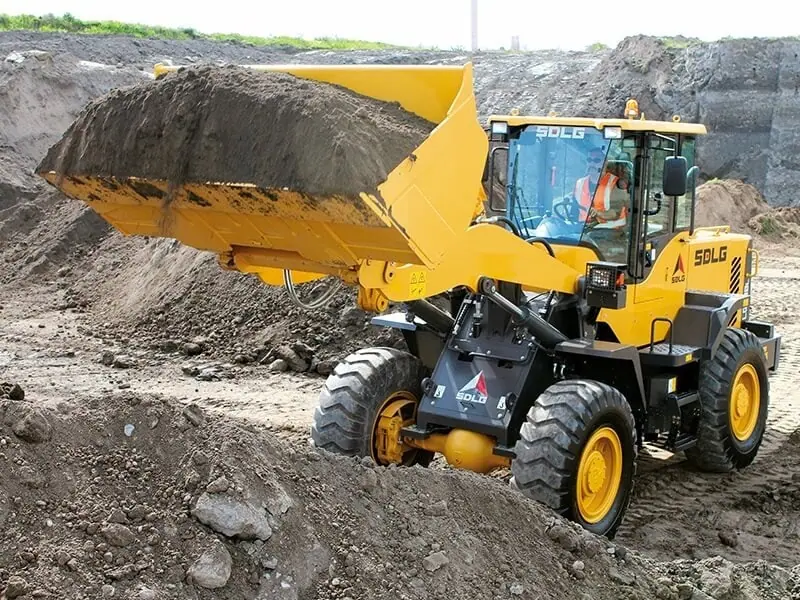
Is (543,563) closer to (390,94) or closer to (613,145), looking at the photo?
(390,94)

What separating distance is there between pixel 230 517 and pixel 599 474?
2.69 meters

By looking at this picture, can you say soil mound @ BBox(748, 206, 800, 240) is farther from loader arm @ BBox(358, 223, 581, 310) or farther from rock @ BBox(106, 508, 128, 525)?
rock @ BBox(106, 508, 128, 525)

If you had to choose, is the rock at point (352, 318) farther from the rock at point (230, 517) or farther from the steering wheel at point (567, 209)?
the rock at point (230, 517)

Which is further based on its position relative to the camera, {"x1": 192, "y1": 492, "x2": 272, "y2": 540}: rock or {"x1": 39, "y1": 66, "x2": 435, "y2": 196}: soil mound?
{"x1": 39, "y1": 66, "x2": 435, "y2": 196}: soil mound

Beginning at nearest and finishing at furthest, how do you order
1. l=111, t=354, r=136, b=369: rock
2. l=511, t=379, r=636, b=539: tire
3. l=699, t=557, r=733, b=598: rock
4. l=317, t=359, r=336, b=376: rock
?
l=699, t=557, r=733, b=598: rock, l=511, t=379, r=636, b=539: tire, l=317, t=359, r=336, b=376: rock, l=111, t=354, r=136, b=369: rock

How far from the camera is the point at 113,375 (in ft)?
35.5

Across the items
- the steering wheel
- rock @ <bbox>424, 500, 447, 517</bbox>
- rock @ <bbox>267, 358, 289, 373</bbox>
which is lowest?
rock @ <bbox>267, 358, 289, 373</bbox>

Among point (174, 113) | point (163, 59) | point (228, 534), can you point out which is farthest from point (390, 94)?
point (163, 59)

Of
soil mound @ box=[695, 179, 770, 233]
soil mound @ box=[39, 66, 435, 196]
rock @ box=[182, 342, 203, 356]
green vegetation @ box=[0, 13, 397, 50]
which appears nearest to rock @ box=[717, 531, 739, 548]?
soil mound @ box=[39, 66, 435, 196]

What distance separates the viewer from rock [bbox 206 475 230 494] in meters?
Result: 4.57

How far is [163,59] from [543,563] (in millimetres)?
22292

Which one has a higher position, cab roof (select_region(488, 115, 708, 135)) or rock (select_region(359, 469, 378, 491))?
cab roof (select_region(488, 115, 708, 135))

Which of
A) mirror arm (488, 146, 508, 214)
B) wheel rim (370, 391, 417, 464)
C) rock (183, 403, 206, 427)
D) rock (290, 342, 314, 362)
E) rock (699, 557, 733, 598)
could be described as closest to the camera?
Answer: rock (183, 403, 206, 427)

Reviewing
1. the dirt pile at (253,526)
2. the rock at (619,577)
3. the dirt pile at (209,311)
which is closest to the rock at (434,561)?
the dirt pile at (253,526)
